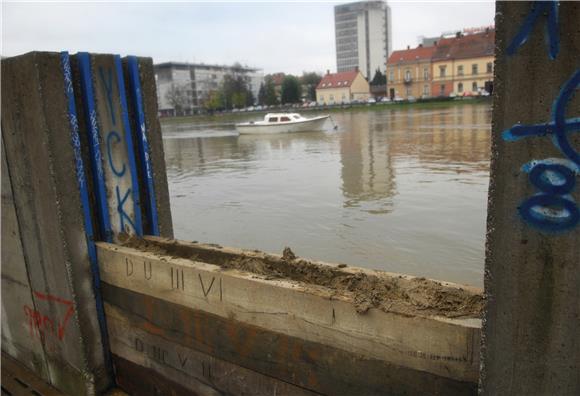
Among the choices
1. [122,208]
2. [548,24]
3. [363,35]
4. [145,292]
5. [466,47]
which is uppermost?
[363,35]

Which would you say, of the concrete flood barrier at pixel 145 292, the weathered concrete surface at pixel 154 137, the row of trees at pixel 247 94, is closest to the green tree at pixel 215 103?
the row of trees at pixel 247 94

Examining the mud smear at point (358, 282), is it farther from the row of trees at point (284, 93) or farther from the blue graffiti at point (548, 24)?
the row of trees at point (284, 93)

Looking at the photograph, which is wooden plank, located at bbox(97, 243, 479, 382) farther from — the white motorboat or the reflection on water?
the white motorboat

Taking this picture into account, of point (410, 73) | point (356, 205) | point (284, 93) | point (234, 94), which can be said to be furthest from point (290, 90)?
point (356, 205)

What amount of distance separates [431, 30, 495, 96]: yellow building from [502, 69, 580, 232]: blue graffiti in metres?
87.5

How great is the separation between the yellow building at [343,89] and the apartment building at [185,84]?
29153 mm

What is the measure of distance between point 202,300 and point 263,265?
1.64 feet

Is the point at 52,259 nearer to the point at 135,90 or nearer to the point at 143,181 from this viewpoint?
the point at 143,181

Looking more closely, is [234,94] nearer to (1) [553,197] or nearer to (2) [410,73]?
(2) [410,73]

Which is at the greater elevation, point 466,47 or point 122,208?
point 466,47

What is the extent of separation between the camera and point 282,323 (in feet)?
10.1

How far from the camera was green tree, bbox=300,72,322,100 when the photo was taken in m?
126

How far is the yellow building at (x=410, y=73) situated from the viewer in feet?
302

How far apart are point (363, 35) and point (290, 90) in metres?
74.8
